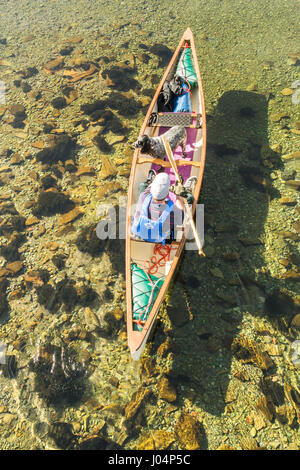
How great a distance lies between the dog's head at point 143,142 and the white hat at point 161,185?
1705 millimetres

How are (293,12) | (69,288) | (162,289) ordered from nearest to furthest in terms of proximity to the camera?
(162,289) → (69,288) → (293,12)

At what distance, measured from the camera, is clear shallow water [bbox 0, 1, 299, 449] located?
24.5 feet

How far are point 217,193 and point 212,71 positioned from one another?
7.14 m

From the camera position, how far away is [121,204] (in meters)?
11.0

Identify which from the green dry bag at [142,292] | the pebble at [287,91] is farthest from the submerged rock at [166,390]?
the pebble at [287,91]

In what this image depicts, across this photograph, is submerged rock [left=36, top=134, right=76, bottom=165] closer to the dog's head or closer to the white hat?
the dog's head

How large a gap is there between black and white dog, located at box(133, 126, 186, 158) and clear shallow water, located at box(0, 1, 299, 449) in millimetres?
2204

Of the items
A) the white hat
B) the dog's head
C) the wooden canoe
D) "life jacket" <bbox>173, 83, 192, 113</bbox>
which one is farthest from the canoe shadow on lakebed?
the dog's head

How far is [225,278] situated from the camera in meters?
9.16

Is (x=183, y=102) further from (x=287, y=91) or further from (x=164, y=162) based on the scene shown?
(x=287, y=91)

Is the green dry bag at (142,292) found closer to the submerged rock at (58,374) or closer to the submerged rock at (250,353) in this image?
the submerged rock at (58,374)

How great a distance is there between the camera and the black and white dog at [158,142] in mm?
8216
